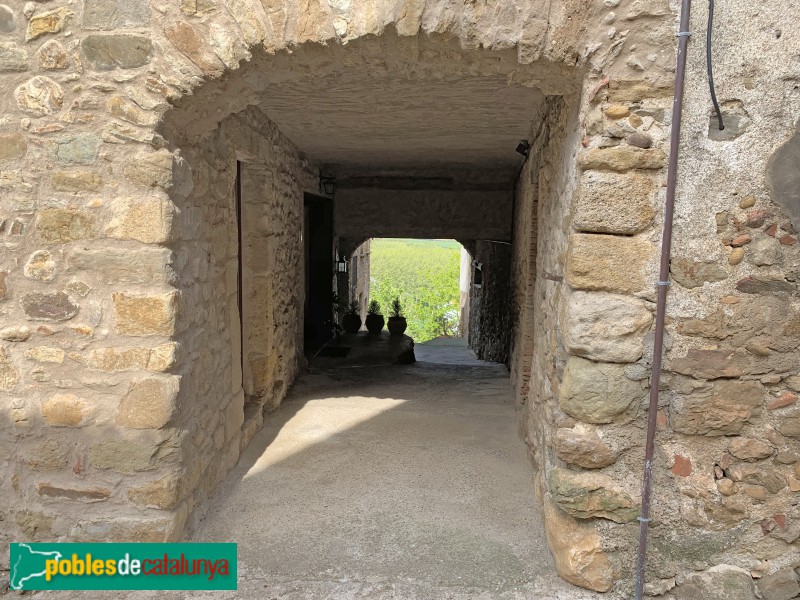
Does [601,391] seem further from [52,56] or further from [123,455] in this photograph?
[52,56]

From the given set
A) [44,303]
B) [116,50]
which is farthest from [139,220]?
[116,50]

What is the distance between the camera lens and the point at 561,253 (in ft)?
8.54

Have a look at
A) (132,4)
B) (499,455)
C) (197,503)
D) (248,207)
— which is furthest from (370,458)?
(132,4)

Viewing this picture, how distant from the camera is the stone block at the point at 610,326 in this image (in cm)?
212

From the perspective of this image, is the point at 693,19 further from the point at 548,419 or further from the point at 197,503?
the point at 197,503

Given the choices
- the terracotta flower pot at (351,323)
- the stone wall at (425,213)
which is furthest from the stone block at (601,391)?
the terracotta flower pot at (351,323)

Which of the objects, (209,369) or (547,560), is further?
(209,369)

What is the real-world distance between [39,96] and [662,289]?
101 inches

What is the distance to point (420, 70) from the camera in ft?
7.84

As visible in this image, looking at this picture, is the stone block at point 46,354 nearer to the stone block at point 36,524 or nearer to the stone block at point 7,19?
the stone block at point 36,524

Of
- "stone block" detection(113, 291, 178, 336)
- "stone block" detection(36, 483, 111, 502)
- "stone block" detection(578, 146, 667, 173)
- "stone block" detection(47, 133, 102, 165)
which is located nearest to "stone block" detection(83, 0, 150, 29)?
"stone block" detection(47, 133, 102, 165)

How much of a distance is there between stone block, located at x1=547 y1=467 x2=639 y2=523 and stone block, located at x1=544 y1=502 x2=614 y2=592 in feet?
0.24

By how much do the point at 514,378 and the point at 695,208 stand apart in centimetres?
319

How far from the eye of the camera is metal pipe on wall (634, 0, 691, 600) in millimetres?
1980
